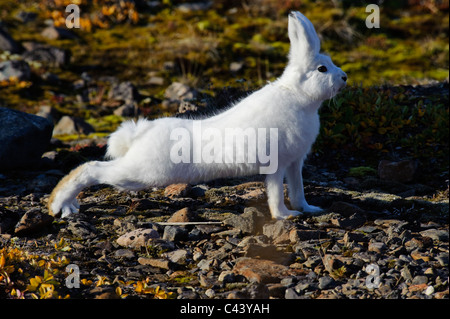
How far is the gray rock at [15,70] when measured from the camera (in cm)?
1516

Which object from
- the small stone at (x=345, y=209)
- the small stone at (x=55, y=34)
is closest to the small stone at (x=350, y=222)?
the small stone at (x=345, y=209)

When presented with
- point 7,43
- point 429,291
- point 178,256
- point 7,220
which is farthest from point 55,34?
point 429,291

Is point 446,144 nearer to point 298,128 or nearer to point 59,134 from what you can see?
point 298,128

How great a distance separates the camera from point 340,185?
8.83 metres

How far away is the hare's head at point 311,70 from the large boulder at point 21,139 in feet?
17.5

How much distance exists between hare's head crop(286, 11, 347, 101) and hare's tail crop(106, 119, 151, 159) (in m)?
2.10

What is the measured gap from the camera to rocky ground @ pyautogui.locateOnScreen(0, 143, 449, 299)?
5.32m

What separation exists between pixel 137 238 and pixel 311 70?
3117mm

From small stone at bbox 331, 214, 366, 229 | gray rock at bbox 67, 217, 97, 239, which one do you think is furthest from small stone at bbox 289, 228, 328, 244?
gray rock at bbox 67, 217, 97, 239

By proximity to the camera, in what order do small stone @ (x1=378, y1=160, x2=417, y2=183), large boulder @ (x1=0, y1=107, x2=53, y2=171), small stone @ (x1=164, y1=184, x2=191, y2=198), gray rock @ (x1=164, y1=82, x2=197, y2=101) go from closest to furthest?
small stone @ (x1=164, y1=184, x2=191, y2=198) < small stone @ (x1=378, y1=160, x2=417, y2=183) < large boulder @ (x1=0, y1=107, x2=53, y2=171) < gray rock @ (x1=164, y1=82, x2=197, y2=101)

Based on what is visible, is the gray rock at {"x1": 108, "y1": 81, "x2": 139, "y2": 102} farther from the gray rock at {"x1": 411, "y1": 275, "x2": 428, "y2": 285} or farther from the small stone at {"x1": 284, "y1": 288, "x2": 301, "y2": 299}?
the gray rock at {"x1": 411, "y1": 275, "x2": 428, "y2": 285}

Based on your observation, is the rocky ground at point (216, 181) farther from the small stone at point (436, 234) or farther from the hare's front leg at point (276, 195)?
the hare's front leg at point (276, 195)

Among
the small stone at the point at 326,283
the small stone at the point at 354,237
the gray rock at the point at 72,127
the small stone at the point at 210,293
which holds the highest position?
the gray rock at the point at 72,127

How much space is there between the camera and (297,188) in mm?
7359
